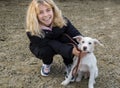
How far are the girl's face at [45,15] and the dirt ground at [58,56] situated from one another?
49 cm

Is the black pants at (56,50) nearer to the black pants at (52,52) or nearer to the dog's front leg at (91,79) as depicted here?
the black pants at (52,52)

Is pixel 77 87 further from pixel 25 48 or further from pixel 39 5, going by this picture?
pixel 25 48

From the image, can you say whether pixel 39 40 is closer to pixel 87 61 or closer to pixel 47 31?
pixel 47 31

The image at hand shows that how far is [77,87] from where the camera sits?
2.57 m

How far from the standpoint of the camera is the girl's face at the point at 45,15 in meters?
2.59

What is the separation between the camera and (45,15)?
2.59 metres

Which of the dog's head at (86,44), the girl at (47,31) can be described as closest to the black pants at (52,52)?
the girl at (47,31)

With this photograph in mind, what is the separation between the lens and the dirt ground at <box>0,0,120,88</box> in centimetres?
268

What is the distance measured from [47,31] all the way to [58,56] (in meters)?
0.57

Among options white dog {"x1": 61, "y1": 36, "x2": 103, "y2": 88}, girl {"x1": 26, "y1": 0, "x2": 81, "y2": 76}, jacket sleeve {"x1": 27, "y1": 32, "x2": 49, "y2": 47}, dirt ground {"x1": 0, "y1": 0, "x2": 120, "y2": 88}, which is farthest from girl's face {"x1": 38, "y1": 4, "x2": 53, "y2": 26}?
dirt ground {"x1": 0, "y1": 0, "x2": 120, "y2": 88}

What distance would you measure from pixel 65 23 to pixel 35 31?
304 millimetres

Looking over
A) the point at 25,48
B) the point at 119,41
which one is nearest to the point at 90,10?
the point at 119,41

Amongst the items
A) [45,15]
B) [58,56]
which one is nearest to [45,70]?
[58,56]

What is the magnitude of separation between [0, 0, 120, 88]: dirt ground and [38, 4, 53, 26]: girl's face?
492 millimetres
